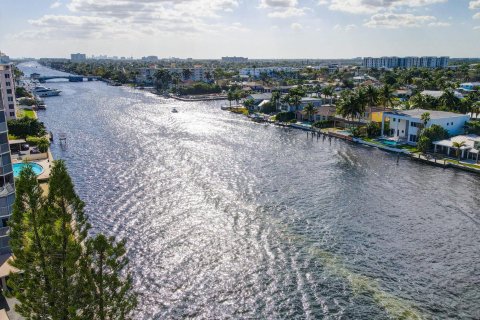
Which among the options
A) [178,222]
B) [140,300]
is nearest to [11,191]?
[140,300]

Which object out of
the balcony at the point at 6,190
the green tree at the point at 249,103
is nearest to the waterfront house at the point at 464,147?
the green tree at the point at 249,103

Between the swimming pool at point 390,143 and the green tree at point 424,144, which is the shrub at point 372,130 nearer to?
the swimming pool at point 390,143

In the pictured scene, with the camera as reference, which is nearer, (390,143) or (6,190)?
(6,190)

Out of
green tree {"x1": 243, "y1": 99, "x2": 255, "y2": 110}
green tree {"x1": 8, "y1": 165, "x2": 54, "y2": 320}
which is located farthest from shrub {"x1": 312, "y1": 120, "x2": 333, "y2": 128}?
green tree {"x1": 8, "y1": 165, "x2": 54, "y2": 320}

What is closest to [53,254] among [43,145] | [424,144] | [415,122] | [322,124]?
[43,145]

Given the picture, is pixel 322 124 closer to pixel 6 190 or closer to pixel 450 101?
pixel 450 101

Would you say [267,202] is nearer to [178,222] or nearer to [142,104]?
[178,222]
